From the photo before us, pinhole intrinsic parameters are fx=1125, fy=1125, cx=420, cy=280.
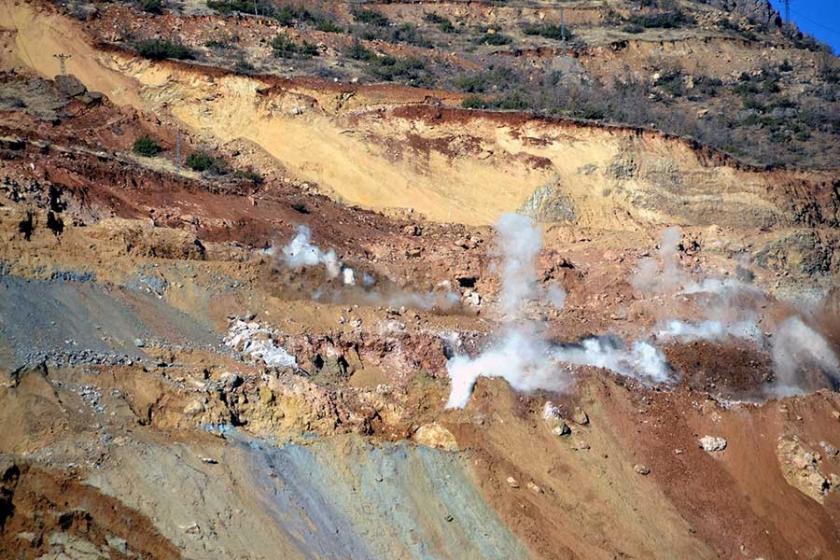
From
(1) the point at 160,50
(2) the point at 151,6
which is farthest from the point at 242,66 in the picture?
(2) the point at 151,6

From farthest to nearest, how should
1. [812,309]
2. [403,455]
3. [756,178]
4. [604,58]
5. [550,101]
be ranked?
[604,58] < [550,101] < [756,178] < [812,309] < [403,455]

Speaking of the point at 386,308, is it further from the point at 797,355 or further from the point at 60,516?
the point at 797,355

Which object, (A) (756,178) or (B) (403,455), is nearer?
(B) (403,455)

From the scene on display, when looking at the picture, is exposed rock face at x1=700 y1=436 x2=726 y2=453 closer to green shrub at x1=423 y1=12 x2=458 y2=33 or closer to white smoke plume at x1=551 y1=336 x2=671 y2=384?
white smoke plume at x1=551 y1=336 x2=671 y2=384

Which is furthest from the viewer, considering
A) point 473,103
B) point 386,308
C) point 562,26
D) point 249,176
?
point 562,26

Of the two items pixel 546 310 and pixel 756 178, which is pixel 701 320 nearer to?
pixel 546 310

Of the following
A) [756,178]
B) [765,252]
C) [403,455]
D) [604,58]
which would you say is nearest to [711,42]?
[604,58]

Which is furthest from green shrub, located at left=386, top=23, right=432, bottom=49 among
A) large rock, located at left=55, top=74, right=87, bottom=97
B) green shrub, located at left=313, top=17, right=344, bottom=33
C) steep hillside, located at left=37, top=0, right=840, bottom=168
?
large rock, located at left=55, top=74, right=87, bottom=97
